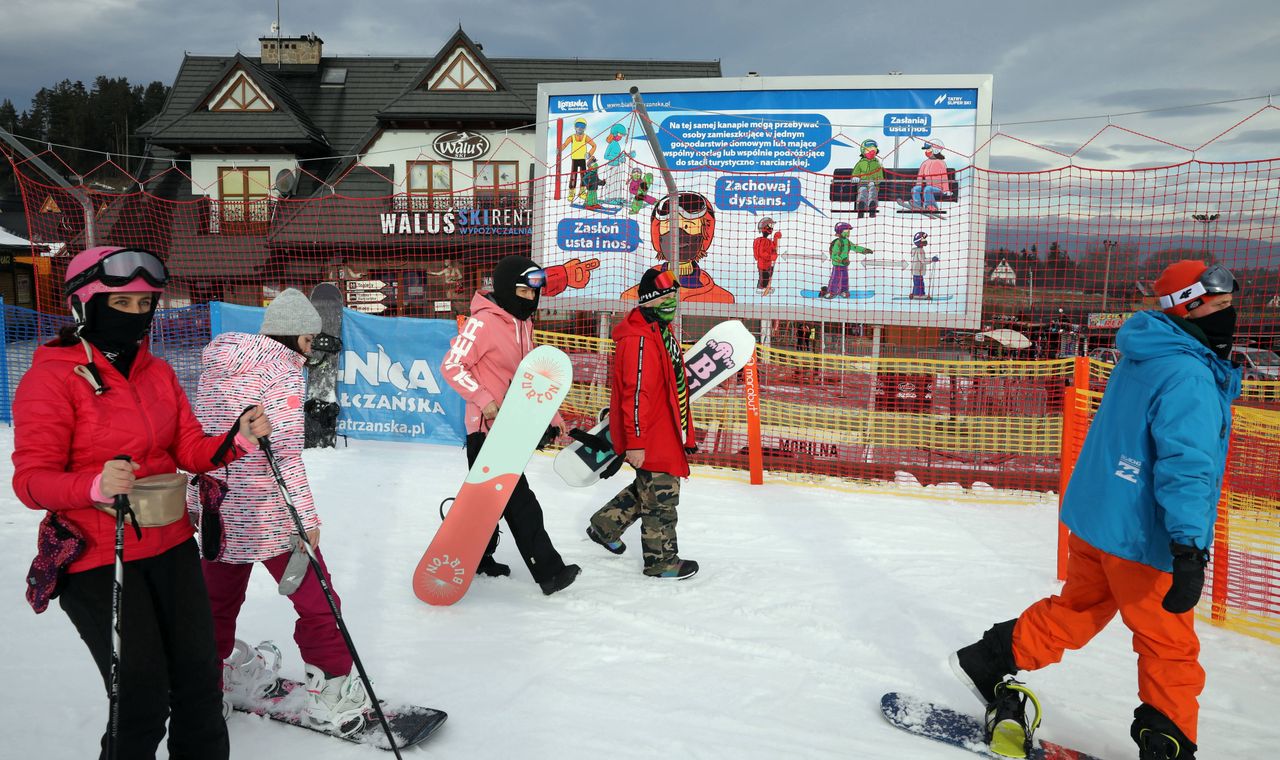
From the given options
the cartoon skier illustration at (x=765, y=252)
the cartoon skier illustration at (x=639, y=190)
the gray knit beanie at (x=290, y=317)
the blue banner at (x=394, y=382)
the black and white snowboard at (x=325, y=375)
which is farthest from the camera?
the cartoon skier illustration at (x=639, y=190)

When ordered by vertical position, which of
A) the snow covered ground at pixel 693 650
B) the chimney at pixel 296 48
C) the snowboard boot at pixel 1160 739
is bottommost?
the snow covered ground at pixel 693 650

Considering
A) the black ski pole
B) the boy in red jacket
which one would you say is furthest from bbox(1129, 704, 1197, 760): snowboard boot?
the black ski pole

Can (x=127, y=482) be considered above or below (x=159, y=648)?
above

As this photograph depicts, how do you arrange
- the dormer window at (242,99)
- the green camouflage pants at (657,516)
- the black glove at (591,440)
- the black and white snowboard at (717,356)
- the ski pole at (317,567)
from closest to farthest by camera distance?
1. the ski pole at (317,567)
2. the green camouflage pants at (657,516)
3. the black glove at (591,440)
4. the black and white snowboard at (717,356)
5. the dormer window at (242,99)

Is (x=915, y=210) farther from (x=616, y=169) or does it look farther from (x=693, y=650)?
(x=693, y=650)

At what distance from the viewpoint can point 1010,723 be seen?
2723 mm

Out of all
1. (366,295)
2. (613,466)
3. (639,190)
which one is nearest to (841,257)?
(639,190)

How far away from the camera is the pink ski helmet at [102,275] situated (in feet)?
6.42

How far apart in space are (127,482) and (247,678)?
1.31 m

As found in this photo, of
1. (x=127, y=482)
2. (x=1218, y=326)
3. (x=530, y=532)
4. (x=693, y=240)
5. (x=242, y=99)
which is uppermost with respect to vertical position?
(x=242, y=99)

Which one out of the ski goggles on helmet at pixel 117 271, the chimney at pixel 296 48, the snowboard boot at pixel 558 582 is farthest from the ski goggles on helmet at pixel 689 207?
the chimney at pixel 296 48

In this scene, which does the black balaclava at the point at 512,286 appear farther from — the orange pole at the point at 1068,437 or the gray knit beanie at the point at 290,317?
the orange pole at the point at 1068,437

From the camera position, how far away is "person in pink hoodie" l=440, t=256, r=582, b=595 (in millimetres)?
4004

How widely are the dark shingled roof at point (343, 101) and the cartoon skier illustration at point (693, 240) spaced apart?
13149 millimetres
